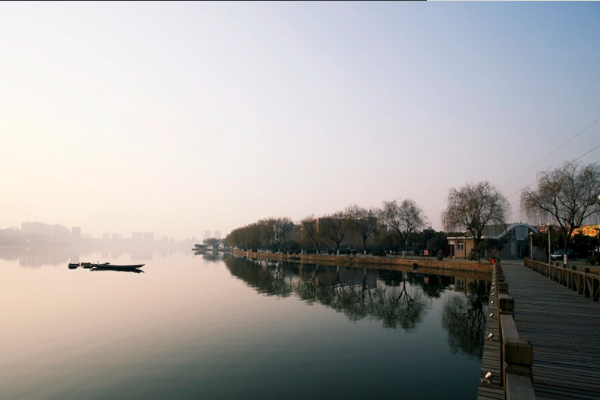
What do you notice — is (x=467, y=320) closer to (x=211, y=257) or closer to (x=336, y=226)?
(x=336, y=226)

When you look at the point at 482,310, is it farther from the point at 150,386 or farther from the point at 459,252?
the point at 459,252

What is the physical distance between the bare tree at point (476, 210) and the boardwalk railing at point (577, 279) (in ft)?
53.6

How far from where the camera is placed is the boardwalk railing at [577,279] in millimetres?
14817

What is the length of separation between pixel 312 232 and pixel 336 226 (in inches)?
267

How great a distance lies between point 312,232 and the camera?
73.7 m

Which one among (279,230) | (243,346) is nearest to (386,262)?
(243,346)

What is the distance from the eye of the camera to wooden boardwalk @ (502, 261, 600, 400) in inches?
245

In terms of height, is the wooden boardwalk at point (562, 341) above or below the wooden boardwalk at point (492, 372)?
above

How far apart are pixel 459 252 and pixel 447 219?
13.0 m

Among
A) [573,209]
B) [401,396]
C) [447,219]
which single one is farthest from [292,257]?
[401,396]

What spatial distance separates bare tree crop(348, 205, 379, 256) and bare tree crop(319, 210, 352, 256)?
60.0 inches

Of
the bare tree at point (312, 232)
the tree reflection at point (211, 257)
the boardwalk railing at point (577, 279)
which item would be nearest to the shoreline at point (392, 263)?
the bare tree at point (312, 232)

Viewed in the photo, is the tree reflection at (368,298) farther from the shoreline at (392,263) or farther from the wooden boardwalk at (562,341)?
the shoreline at (392,263)

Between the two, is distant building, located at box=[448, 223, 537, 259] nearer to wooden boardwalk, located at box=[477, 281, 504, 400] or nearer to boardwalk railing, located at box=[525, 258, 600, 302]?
boardwalk railing, located at box=[525, 258, 600, 302]
